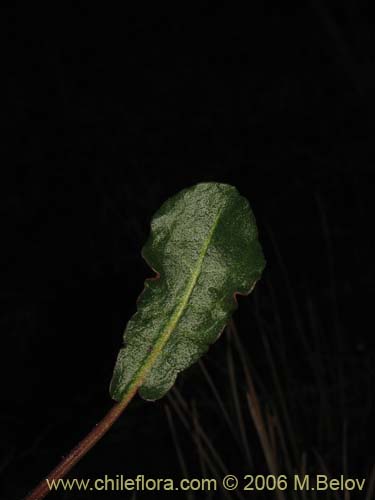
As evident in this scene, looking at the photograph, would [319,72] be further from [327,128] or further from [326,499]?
[326,499]

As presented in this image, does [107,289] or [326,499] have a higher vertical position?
[107,289]

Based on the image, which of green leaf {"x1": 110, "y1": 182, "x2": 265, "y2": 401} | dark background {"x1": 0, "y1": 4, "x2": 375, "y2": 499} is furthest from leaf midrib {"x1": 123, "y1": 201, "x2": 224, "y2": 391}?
dark background {"x1": 0, "y1": 4, "x2": 375, "y2": 499}

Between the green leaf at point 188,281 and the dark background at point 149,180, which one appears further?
the dark background at point 149,180

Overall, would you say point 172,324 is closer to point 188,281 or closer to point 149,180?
point 188,281

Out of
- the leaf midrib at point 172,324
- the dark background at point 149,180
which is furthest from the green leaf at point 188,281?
the dark background at point 149,180

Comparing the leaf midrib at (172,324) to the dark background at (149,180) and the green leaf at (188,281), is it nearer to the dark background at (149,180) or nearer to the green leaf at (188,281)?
the green leaf at (188,281)

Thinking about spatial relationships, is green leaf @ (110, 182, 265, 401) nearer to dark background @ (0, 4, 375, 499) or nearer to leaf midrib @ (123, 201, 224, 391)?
leaf midrib @ (123, 201, 224, 391)

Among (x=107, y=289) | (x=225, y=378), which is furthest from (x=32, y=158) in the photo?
(x=225, y=378)
